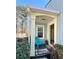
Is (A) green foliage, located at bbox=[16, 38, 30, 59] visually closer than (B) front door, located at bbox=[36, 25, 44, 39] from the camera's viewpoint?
Yes

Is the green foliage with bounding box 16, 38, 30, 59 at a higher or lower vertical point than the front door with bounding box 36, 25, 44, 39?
lower

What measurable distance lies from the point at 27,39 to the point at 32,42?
41.7 inches

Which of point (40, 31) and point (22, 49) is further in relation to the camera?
point (40, 31)

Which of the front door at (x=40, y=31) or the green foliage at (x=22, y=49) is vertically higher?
the front door at (x=40, y=31)

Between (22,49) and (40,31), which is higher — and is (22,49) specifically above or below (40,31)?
below

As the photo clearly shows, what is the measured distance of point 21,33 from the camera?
308 inches

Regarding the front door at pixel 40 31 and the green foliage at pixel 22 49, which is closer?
the green foliage at pixel 22 49
